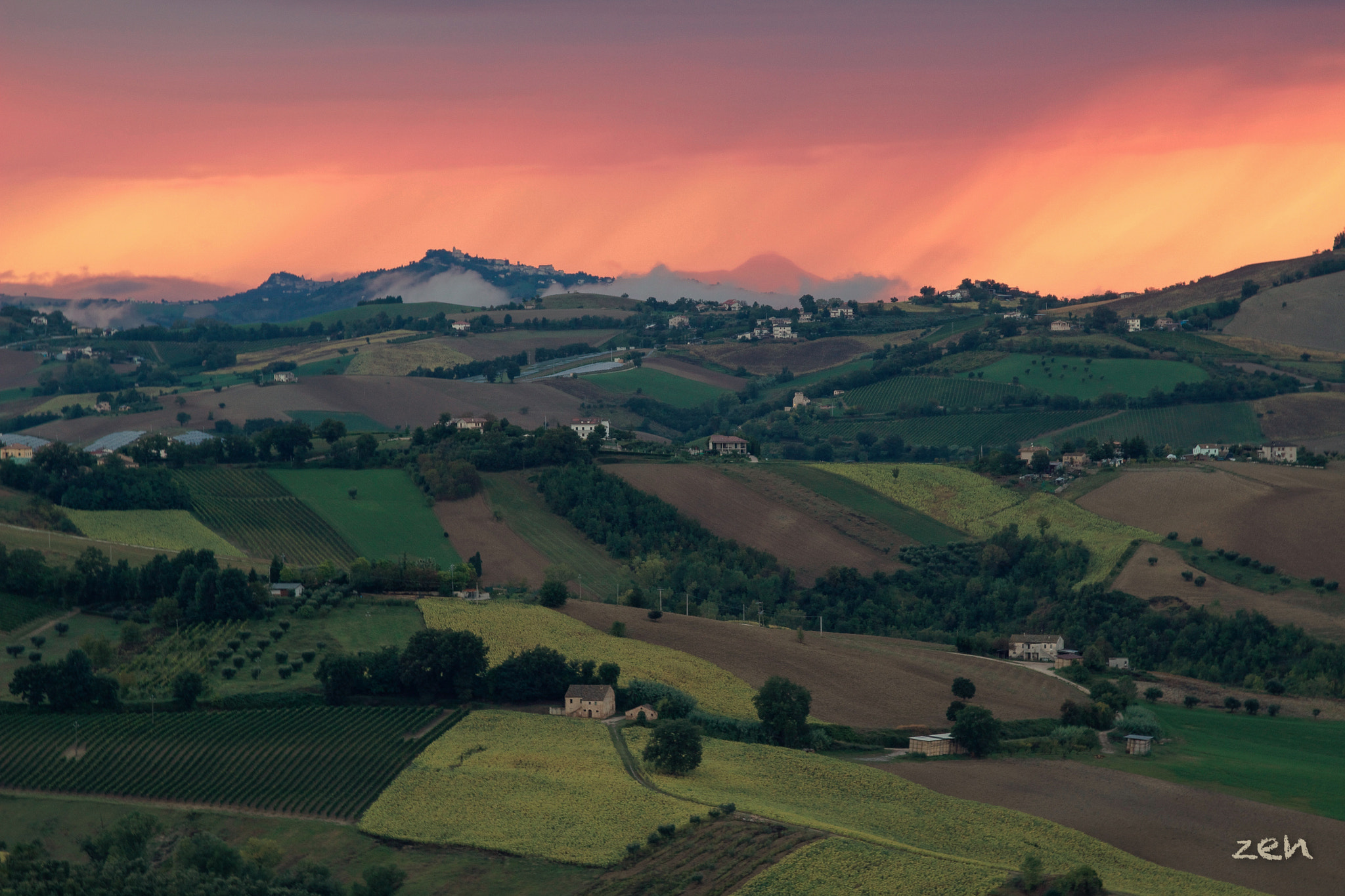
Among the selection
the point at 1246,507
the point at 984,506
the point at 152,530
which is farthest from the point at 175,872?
the point at 984,506

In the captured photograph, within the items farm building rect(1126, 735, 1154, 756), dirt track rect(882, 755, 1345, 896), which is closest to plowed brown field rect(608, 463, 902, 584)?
farm building rect(1126, 735, 1154, 756)

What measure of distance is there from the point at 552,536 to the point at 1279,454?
73192 mm

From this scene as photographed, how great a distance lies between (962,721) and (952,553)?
52.5m

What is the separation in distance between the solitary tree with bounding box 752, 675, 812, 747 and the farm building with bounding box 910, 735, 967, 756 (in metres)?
5.57

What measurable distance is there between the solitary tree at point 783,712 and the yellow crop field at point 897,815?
2.69 metres

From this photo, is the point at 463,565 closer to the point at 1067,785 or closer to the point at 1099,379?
the point at 1067,785

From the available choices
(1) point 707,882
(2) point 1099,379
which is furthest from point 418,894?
(2) point 1099,379

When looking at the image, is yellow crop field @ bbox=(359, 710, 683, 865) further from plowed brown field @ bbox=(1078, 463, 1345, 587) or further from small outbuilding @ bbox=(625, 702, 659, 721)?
plowed brown field @ bbox=(1078, 463, 1345, 587)

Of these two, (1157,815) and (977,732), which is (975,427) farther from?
(1157,815)

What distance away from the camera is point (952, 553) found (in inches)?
5032

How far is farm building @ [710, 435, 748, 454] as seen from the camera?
163875mm

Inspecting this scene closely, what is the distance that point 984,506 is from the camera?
5482 inches

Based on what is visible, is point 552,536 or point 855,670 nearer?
point 855,670

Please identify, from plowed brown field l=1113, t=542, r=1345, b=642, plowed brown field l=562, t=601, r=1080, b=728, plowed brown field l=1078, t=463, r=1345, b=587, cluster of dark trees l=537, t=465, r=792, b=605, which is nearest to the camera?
plowed brown field l=562, t=601, r=1080, b=728
